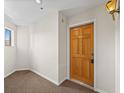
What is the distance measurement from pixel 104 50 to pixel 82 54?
931 millimetres

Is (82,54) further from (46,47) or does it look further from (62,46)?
(46,47)

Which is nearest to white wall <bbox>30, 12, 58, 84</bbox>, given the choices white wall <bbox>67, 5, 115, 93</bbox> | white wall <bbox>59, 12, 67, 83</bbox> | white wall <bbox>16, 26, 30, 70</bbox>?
white wall <bbox>59, 12, 67, 83</bbox>

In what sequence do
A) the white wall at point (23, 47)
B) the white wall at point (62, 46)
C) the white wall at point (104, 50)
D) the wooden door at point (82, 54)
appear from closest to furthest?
the white wall at point (104, 50)
the wooden door at point (82, 54)
the white wall at point (62, 46)
the white wall at point (23, 47)

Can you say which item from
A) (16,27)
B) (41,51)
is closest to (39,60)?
(41,51)

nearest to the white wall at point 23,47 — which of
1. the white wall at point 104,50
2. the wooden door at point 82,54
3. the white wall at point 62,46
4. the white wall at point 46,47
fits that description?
the white wall at point 46,47

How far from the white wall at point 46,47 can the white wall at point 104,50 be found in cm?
142

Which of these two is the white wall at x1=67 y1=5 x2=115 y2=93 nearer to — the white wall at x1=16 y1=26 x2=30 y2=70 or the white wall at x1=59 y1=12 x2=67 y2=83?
the white wall at x1=59 y1=12 x2=67 y2=83

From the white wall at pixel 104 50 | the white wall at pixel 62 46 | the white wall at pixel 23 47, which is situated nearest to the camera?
the white wall at pixel 104 50

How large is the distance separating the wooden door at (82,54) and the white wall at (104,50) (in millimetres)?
300

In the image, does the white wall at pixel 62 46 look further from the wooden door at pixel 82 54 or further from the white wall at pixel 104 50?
the white wall at pixel 104 50

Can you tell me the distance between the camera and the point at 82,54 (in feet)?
11.6

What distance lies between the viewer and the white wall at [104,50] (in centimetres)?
257

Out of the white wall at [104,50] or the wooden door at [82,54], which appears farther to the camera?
the wooden door at [82,54]
